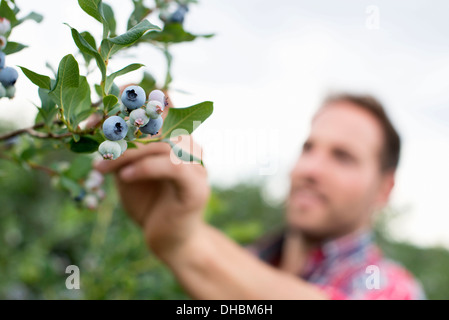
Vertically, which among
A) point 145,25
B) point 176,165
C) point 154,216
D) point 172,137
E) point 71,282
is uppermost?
point 145,25

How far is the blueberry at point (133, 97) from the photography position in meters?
0.46

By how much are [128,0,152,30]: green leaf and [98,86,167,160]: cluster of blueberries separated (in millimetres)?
200

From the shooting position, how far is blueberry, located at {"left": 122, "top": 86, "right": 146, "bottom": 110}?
0.46m

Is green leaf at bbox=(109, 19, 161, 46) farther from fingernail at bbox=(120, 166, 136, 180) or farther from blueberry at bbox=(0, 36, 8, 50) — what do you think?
fingernail at bbox=(120, 166, 136, 180)

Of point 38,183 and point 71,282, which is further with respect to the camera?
point 38,183

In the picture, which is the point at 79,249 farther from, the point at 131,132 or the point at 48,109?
the point at 131,132

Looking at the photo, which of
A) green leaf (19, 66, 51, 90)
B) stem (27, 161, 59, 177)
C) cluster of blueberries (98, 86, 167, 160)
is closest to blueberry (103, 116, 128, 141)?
cluster of blueberries (98, 86, 167, 160)

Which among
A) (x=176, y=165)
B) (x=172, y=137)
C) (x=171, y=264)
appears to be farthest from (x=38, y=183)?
(x=172, y=137)

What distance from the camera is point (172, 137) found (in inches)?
21.8

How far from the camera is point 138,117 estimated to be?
0.45 metres

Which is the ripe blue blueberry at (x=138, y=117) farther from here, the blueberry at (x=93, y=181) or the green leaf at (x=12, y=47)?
the blueberry at (x=93, y=181)

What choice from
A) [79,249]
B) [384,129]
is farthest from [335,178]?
[79,249]

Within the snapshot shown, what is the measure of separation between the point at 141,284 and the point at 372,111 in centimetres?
161
